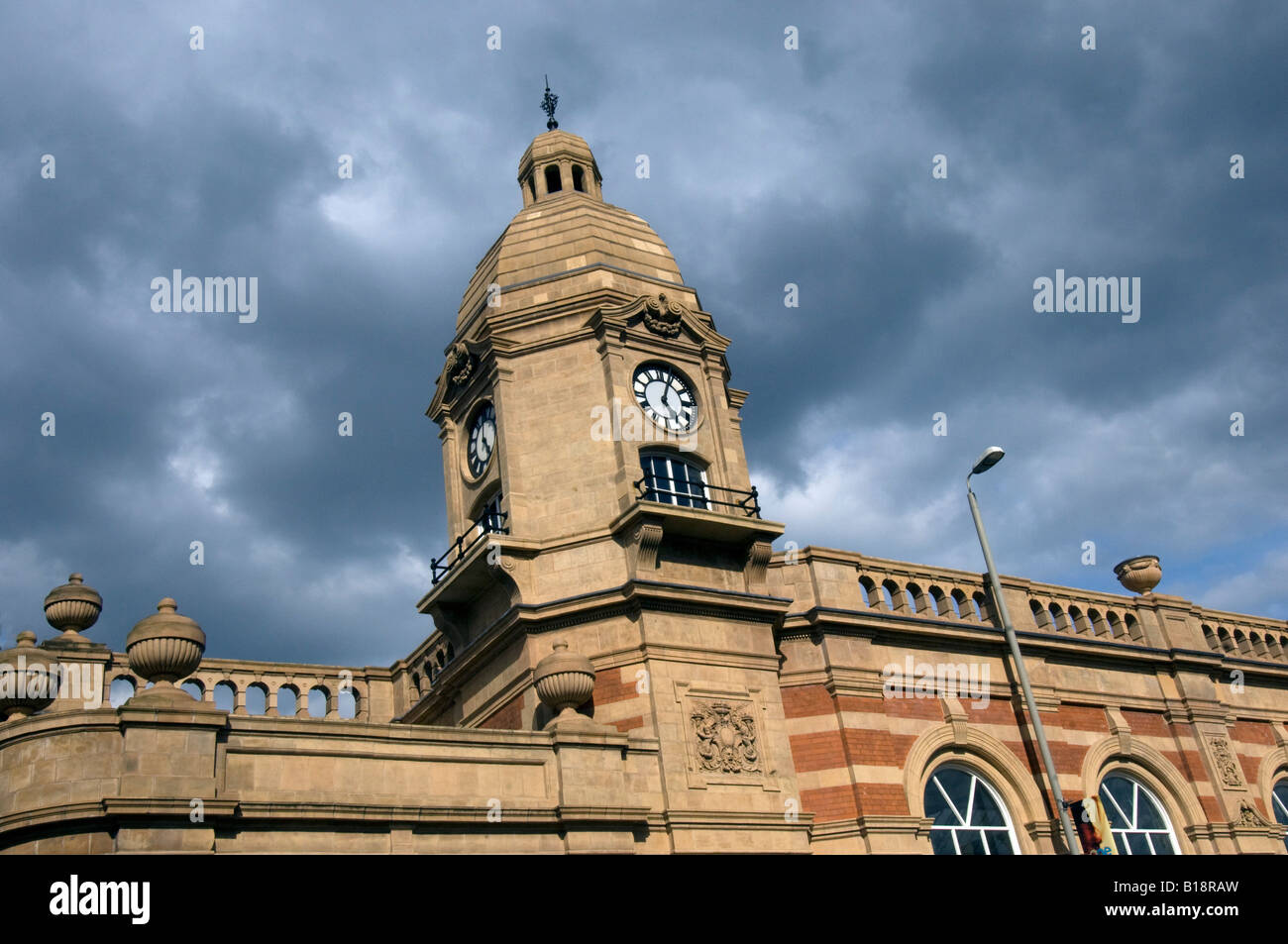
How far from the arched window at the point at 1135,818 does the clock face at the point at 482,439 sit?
1688 cm

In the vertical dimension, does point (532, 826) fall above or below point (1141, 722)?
below

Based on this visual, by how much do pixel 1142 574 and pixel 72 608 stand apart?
87.8 feet

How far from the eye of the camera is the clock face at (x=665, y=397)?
2791cm

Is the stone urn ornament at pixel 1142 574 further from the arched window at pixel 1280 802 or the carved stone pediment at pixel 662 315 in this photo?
the carved stone pediment at pixel 662 315

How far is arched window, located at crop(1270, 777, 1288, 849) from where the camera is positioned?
105 feet

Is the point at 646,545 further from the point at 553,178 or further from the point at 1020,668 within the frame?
the point at 553,178

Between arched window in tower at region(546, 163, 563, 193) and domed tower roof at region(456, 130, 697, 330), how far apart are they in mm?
89

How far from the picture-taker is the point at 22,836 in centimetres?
1722

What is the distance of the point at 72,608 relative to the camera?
23.4 m

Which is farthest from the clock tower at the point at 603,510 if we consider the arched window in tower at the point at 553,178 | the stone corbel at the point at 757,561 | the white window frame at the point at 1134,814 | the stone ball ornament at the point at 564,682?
the white window frame at the point at 1134,814
